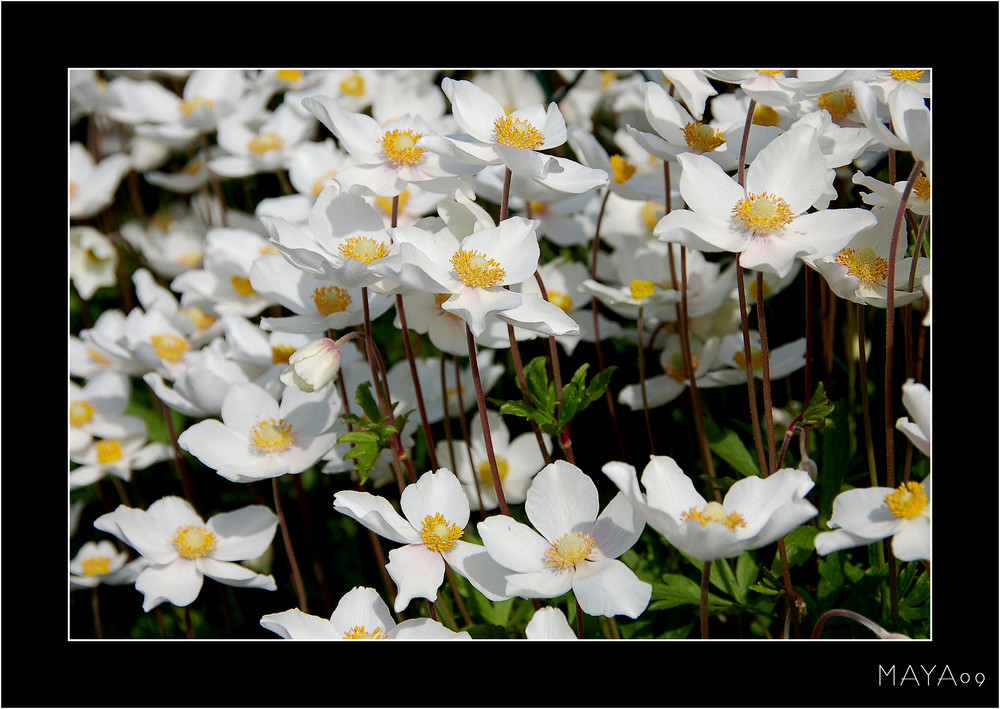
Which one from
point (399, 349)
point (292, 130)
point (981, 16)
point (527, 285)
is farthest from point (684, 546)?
point (292, 130)

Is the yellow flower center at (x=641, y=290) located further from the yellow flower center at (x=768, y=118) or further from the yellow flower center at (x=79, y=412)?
the yellow flower center at (x=79, y=412)

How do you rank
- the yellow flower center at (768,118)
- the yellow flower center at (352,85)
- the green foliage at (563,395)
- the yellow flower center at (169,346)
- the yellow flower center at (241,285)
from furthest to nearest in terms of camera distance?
the yellow flower center at (352,85) < the yellow flower center at (241,285) < the yellow flower center at (169,346) < the yellow flower center at (768,118) < the green foliage at (563,395)

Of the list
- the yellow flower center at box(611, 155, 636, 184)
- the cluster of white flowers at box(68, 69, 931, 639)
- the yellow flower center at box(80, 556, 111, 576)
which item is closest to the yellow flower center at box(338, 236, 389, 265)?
the cluster of white flowers at box(68, 69, 931, 639)

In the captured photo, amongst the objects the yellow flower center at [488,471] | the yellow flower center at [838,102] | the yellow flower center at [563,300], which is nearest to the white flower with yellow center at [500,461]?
the yellow flower center at [488,471]

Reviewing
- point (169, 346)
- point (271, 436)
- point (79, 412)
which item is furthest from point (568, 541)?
point (79, 412)

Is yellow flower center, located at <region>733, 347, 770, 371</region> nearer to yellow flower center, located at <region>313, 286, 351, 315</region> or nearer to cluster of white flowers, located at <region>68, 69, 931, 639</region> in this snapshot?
cluster of white flowers, located at <region>68, 69, 931, 639</region>

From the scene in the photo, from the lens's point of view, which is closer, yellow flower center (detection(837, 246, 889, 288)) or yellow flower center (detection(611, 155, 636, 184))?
yellow flower center (detection(837, 246, 889, 288))
